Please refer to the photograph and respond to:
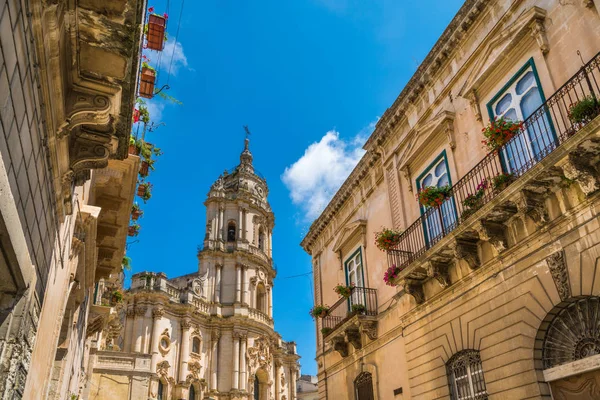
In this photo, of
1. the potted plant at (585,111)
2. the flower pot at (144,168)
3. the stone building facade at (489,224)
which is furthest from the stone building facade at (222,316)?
the potted plant at (585,111)

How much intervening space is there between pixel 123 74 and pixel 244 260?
34384 mm

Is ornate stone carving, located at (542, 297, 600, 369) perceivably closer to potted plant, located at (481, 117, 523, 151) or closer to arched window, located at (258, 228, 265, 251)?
potted plant, located at (481, 117, 523, 151)

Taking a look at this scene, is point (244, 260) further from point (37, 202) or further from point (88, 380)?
point (37, 202)

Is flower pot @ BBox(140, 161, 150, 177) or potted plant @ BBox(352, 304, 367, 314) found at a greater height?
flower pot @ BBox(140, 161, 150, 177)

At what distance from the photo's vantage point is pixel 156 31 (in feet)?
36.6

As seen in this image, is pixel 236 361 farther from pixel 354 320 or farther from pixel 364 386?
pixel 354 320

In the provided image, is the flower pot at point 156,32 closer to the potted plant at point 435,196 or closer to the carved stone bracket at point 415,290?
the potted plant at point 435,196

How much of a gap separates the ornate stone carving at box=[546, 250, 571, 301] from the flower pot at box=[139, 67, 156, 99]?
8325 millimetres

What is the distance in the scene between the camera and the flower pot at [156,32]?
11.1m

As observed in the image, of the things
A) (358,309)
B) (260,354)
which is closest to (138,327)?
(260,354)

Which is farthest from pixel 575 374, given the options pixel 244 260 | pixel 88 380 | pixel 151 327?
pixel 244 260

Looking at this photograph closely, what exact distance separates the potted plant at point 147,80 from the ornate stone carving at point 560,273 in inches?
328

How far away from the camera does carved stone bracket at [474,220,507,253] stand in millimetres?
8547

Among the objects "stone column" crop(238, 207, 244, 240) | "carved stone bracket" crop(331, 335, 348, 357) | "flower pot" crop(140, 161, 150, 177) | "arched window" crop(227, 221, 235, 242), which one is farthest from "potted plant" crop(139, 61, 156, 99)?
"arched window" crop(227, 221, 235, 242)
